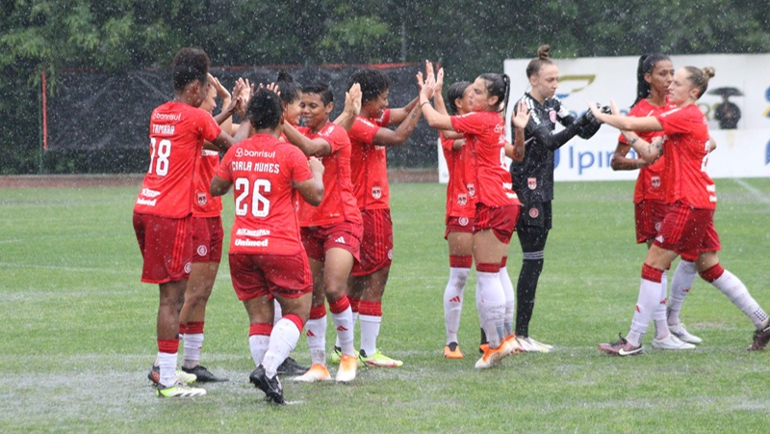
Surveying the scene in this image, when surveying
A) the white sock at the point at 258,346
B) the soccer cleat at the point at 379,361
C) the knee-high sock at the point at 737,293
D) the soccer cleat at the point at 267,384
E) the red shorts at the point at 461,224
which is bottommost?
the soccer cleat at the point at 379,361

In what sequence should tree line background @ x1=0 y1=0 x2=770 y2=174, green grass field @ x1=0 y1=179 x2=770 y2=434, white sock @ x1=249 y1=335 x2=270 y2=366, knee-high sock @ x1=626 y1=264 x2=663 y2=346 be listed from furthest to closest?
tree line background @ x1=0 y1=0 x2=770 y2=174 < knee-high sock @ x1=626 y1=264 x2=663 y2=346 < white sock @ x1=249 y1=335 x2=270 y2=366 < green grass field @ x1=0 y1=179 x2=770 y2=434

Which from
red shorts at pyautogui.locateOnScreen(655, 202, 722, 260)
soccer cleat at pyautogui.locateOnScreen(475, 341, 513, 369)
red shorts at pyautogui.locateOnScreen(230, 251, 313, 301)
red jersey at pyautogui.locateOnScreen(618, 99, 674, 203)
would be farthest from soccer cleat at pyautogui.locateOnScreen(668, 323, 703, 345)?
red shorts at pyautogui.locateOnScreen(230, 251, 313, 301)

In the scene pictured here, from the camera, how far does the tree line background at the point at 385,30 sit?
117 ft

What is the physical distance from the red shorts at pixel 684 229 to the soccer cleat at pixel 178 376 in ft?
11.7

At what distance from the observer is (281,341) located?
736cm

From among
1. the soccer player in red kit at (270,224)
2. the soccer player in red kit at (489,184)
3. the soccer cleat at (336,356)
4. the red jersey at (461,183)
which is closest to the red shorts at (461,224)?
the red jersey at (461,183)

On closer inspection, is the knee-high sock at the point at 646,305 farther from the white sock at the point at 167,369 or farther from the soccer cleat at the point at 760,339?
the white sock at the point at 167,369

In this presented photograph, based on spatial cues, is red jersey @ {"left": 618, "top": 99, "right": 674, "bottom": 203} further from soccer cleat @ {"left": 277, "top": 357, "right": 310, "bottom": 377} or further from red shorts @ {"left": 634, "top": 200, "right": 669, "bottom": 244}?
soccer cleat @ {"left": 277, "top": 357, "right": 310, "bottom": 377}

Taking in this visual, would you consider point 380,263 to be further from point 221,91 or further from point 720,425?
point 720,425

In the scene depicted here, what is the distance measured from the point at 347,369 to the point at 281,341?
3.49ft

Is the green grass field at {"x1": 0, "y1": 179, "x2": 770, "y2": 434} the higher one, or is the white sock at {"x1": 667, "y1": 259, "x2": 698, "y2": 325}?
the white sock at {"x1": 667, "y1": 259, "x2": 698, "y2": 325}

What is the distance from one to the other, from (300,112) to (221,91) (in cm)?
65

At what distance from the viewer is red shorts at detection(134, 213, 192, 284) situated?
7.67 metres

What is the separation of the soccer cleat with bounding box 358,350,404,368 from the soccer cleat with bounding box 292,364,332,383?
2.00ft
